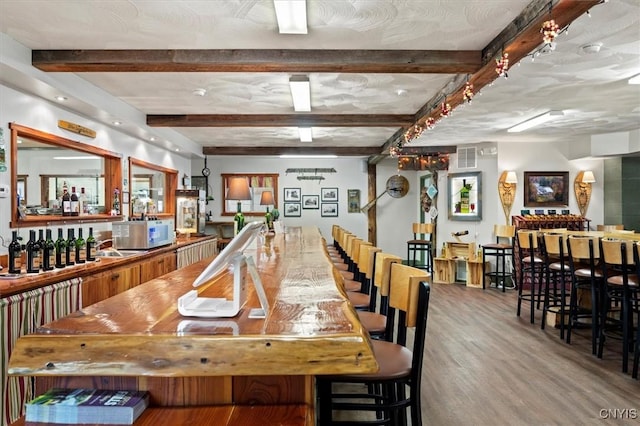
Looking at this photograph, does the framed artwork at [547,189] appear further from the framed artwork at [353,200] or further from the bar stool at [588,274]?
the framed artwork at [353,200]

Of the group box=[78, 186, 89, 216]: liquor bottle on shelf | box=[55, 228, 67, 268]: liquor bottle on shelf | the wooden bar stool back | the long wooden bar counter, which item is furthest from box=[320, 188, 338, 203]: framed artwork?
the long wooden bar counter

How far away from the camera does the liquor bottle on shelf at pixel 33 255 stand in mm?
3367

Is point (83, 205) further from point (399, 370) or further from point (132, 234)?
point (399, 370)

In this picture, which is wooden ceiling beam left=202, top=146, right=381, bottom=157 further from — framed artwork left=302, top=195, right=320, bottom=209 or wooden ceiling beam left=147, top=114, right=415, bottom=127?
→ wooden ceiling beam left=147, top=114, right=415, bottom=127

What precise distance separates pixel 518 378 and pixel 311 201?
24.7 ft

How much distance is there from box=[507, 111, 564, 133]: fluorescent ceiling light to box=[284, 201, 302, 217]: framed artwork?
17.5 ft

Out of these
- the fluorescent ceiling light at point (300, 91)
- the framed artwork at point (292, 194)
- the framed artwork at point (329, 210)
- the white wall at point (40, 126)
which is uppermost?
the fluorescent ceiling light at point (300, 91)

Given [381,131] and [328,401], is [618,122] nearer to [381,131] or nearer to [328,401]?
[381,131]

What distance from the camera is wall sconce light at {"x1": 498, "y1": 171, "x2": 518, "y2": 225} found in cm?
805

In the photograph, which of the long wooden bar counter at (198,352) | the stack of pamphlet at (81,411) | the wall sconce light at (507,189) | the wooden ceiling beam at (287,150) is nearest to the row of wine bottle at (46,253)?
the long wooden bar counter at (198,352)

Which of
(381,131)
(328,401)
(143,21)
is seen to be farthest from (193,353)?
(381,131)

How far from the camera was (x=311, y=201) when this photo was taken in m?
10.7

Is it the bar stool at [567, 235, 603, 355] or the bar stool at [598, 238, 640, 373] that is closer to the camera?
the bar stool at [598, 238, 640, 373]

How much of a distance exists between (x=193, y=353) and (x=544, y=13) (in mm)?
2719
